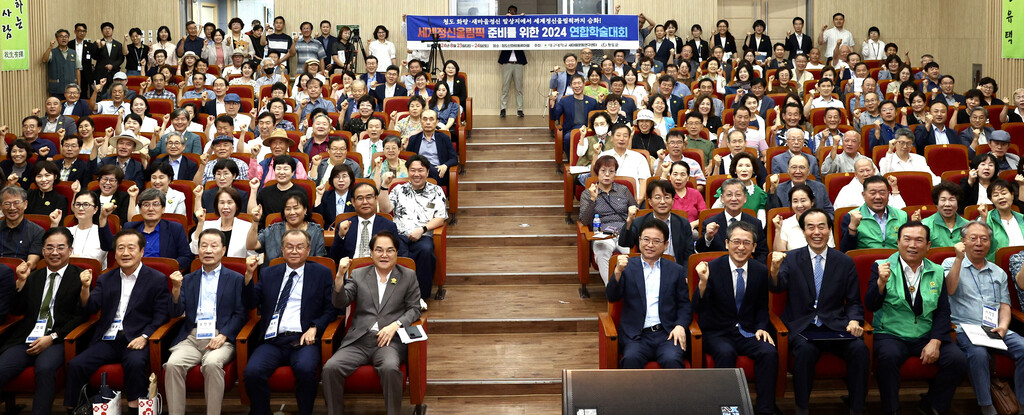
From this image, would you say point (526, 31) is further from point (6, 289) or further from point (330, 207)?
point (6, 289)

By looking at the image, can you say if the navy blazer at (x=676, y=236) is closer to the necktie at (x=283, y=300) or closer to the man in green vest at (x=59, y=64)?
the necktie at (x=283, y=300)

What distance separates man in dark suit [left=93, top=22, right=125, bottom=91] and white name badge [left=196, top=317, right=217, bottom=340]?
21.1ft

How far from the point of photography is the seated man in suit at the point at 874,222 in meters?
4.67

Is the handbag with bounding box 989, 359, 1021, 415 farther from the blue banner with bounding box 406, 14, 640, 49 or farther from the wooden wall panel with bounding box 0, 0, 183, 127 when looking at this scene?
the wooden wall panel with bounding box 0, 0, 183, 127

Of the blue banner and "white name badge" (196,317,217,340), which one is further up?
the blue banner

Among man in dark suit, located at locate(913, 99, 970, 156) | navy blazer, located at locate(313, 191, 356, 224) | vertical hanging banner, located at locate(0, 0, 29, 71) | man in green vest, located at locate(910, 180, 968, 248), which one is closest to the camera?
man in green vest, located at locate(910, 180, 968, 248)

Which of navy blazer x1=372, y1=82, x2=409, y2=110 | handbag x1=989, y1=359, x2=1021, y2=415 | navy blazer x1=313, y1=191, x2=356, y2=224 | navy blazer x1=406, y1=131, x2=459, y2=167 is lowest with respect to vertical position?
handbag x1=989, y1=359, x2=1021, y2=415

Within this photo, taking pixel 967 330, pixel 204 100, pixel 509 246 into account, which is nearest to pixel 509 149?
pixel 509 246

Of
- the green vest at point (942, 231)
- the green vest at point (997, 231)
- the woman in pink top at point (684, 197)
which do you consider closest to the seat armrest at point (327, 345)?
the woman in pink top at point (684, 197)

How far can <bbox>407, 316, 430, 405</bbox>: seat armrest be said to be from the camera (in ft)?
13.3

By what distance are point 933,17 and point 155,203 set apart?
9879mm

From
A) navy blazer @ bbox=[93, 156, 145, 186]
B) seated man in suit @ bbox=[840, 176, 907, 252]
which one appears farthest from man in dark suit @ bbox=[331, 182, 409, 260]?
seated man in suit @ bbox=[840, 176, 907, 252]

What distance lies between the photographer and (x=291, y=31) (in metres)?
11.2

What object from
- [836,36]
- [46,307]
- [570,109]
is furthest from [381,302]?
[836,36]
